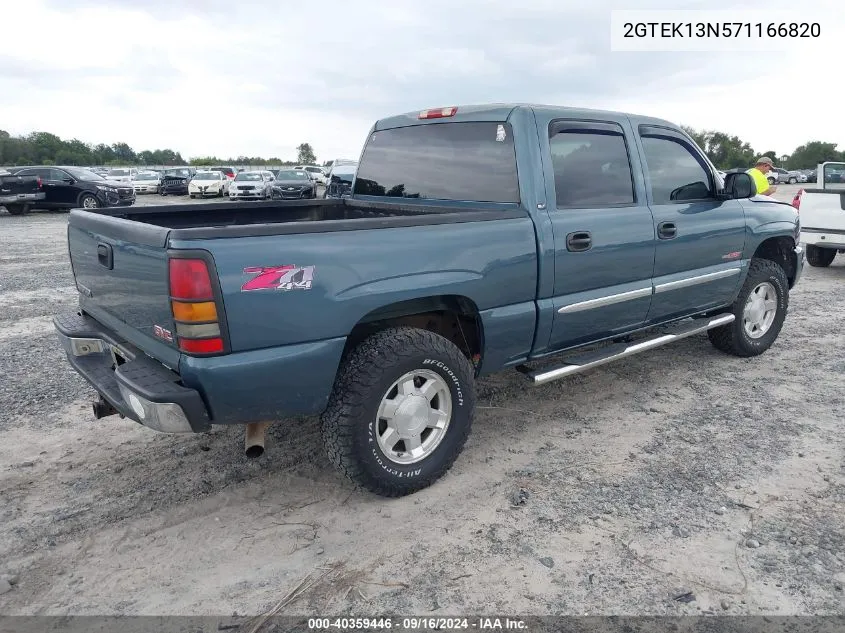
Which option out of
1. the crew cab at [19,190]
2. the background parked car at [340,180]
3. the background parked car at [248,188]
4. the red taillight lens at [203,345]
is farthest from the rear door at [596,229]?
the background parked car at [248,188]

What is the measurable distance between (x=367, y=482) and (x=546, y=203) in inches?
71.2

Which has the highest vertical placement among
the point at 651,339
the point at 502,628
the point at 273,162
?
the point at 273,162

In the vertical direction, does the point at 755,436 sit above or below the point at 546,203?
below

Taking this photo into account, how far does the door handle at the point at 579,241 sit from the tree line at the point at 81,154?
213 ft

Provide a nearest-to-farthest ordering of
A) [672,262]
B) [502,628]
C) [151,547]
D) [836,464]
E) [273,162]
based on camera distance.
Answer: [502,628], [151,547], [836,464], [672,262], [273,162]

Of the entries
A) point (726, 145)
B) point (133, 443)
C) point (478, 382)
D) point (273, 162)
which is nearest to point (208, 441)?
point (133, 443)

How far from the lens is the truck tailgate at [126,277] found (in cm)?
267

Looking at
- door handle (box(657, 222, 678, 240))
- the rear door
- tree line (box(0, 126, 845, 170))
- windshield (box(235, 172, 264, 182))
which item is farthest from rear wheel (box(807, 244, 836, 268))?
tree line (box(0, 126, 845, 170))

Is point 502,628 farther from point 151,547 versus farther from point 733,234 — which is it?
point 733,234

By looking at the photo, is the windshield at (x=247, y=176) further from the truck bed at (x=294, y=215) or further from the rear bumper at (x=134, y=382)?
the rear bumper at (x=134, y=382)

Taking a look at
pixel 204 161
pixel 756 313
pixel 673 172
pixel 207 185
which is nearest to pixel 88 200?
pixel 207 185

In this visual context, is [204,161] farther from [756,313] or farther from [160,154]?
[756,313]

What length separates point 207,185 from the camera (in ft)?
95.0

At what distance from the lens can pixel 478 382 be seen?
4867 mm
